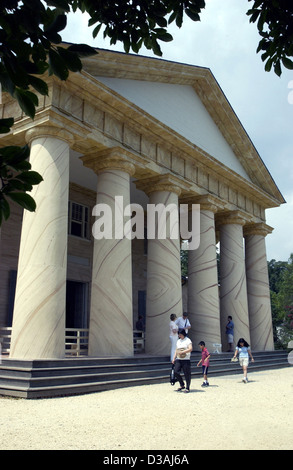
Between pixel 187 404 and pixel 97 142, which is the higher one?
pixel 97 142

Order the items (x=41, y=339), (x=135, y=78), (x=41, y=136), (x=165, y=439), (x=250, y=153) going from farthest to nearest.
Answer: (x=250, y=153), (x=135, y=78), (x=41, y=136), (x=41, y=339), (x=165, y=439)

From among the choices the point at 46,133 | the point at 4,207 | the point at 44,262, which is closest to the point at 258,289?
the point at 44,262

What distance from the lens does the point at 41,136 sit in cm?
1422

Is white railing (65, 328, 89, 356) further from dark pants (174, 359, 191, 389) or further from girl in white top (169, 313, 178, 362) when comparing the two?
dark pants (174, 359, 191, 389)

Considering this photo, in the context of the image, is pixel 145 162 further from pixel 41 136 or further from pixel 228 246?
pixel 228 246

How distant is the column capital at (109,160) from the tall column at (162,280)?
9.94 ft

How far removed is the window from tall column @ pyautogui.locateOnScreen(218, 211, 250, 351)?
824cm

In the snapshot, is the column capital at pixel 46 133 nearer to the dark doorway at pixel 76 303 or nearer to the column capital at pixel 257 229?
the dark doorway at pixel 76 303

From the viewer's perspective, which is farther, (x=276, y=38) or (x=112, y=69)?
(x=112, y=69)

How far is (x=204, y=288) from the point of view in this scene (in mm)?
21719

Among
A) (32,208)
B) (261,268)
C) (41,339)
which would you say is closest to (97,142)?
(41,339)

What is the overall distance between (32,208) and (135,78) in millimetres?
17405

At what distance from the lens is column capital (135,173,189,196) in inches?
771

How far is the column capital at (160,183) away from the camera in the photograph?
19594mm
